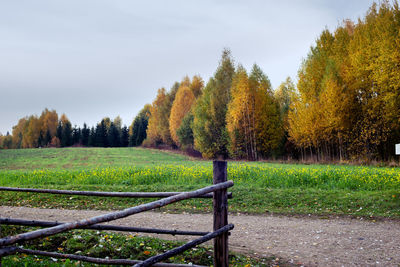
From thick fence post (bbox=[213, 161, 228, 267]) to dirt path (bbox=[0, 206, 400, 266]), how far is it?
2.16 meters

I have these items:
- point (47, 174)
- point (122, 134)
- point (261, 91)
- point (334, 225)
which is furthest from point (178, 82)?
point (334, 225)

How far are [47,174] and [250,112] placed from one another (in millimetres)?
23003

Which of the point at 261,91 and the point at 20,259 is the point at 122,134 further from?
the point at 20,259

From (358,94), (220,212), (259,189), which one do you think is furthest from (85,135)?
(220,212)

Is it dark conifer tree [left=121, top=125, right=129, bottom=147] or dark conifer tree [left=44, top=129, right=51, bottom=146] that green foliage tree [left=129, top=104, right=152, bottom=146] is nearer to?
dark conifer tree [left=121, top=125, right=129, bottom=147]

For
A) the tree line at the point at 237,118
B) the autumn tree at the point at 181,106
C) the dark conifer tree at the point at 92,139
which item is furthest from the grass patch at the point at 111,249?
the dark conifer tree at the point at 92,139

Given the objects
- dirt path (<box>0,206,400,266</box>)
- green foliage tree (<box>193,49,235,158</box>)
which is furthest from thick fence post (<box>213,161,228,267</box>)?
green foliage tree (<box>193,49,235,158</box>)

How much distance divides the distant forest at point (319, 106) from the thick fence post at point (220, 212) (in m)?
21.6

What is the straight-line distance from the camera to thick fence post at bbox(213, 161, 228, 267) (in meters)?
4.16

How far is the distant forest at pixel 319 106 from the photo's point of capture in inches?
917

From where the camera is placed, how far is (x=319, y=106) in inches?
1045

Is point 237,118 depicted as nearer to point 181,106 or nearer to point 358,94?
point 358,94

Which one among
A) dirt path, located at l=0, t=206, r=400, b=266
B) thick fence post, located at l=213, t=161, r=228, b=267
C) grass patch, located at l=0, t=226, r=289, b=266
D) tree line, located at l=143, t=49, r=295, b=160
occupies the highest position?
tree line, located at l=143, t=49, r=295, b=160

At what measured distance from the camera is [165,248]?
6289 mm
